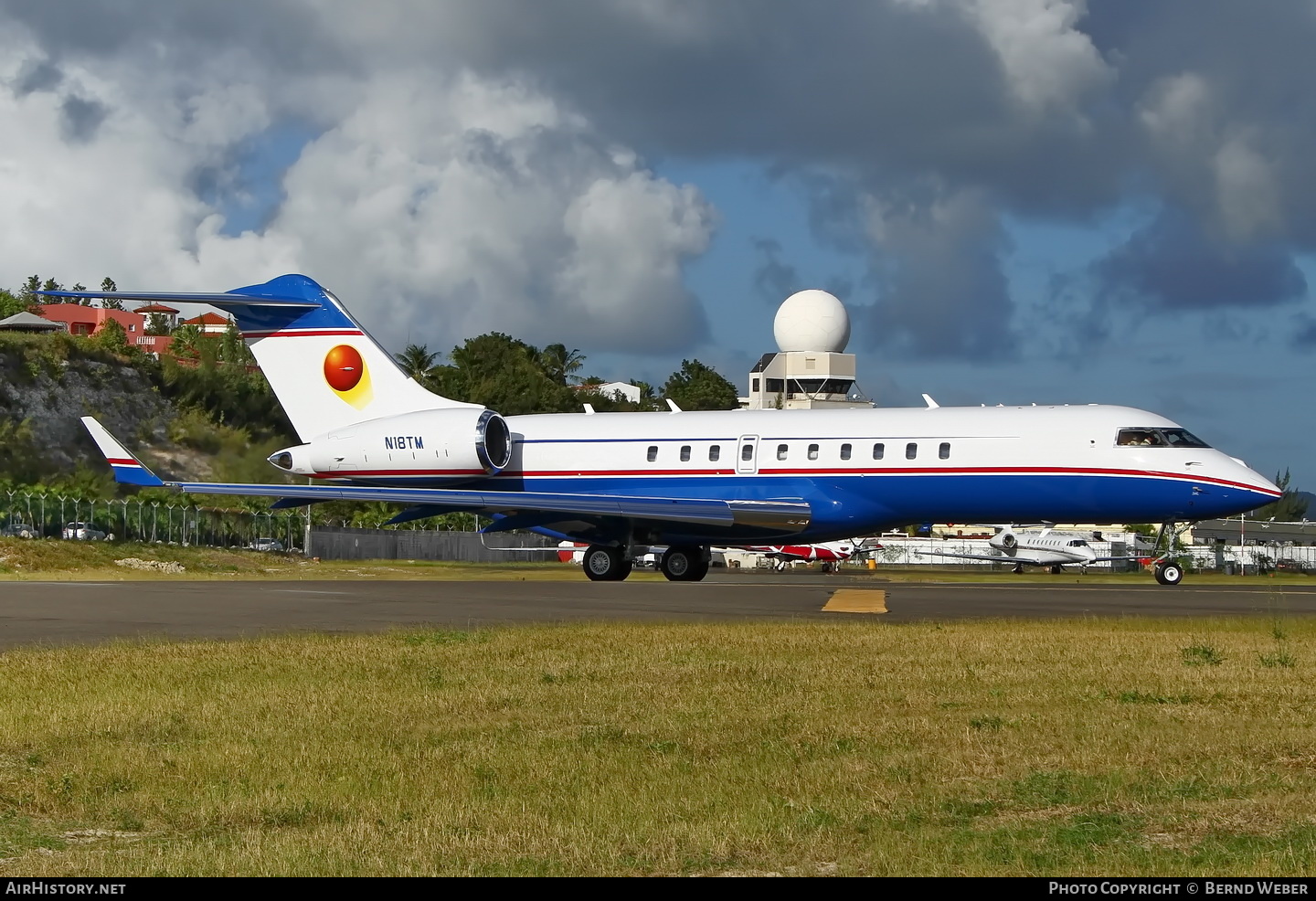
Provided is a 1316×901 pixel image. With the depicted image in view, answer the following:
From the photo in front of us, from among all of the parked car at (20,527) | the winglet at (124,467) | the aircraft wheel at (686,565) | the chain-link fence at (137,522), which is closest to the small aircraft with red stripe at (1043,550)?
the chain-link fence at (137,522)

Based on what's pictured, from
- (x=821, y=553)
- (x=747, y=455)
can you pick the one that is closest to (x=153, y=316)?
(x=821, y=553)

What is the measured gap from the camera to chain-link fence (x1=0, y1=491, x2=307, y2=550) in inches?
1820

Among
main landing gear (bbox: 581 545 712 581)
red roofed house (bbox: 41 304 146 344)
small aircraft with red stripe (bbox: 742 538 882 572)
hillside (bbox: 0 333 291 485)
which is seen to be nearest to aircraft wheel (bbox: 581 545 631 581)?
main landing gear (bbox: 581 545 712 581)

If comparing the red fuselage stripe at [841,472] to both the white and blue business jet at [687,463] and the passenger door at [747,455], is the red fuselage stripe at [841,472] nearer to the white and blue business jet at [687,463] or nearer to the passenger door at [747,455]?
the white and blue business jet at [687,463]

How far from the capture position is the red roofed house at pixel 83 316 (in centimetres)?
15962

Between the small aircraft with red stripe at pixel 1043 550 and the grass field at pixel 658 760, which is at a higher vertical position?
the small aircraft with red stripe at pixel 1043 550

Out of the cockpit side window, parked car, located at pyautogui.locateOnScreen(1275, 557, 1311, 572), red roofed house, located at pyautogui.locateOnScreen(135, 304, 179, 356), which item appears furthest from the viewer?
red roofed house, located at pyautogui.locateOnScreen(135, 304, 179, 356)

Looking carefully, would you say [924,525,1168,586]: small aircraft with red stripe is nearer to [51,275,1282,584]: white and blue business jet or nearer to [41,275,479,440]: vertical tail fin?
[51,275,1282,584]: white and blue business jet

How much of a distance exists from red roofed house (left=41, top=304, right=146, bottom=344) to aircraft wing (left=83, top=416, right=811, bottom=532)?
438ft

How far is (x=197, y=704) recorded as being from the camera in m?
10.5

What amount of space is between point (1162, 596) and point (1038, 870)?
794 inches

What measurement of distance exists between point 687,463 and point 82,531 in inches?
957

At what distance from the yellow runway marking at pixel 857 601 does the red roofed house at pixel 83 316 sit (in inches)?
5669

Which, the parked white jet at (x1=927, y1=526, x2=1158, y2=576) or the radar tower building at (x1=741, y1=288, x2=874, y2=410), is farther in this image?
the radar tower building at (x1=741, y1=288, x2=874, y2=410)
